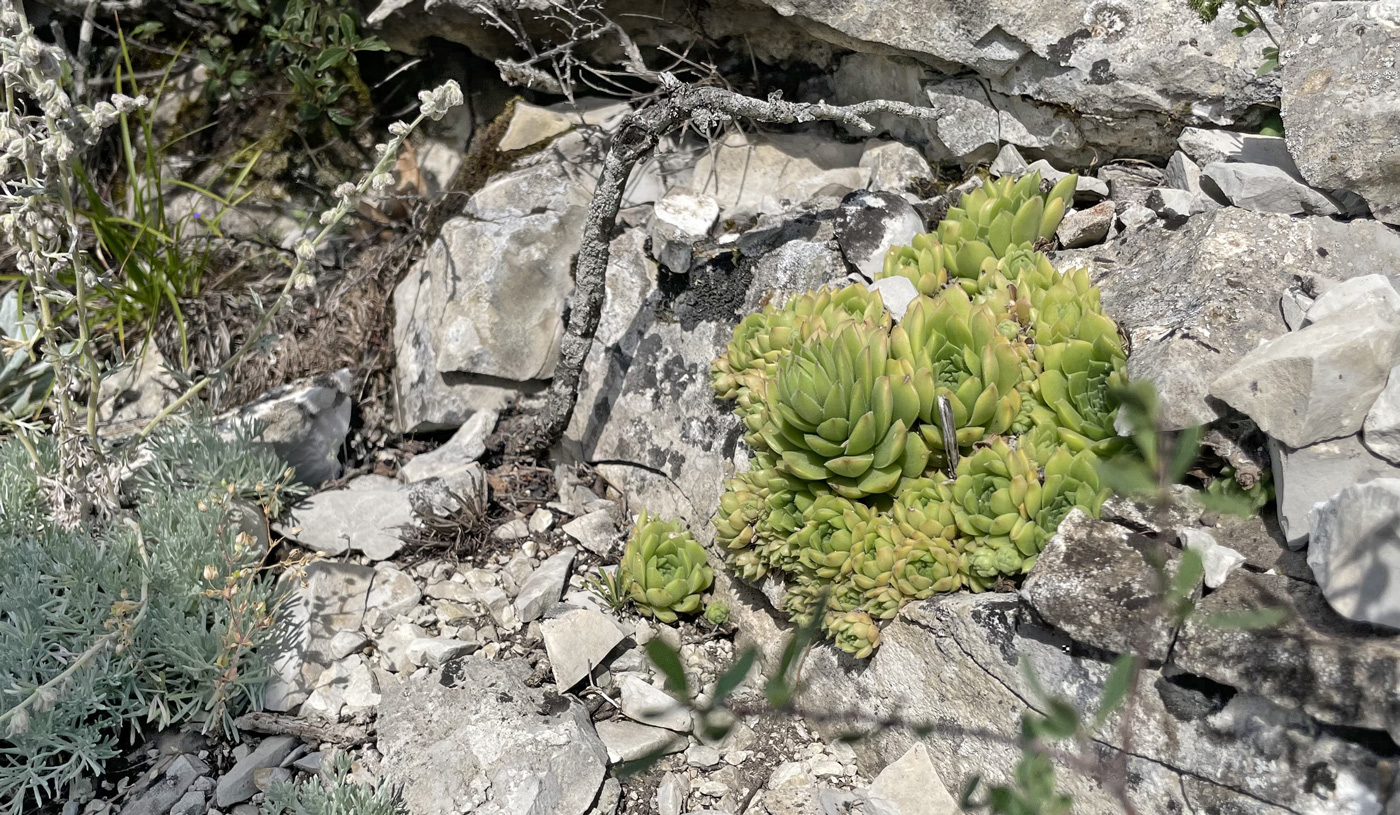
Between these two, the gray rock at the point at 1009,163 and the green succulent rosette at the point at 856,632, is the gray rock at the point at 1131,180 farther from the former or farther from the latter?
the green succulent rosette at the point at 856,632

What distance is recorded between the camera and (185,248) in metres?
4.89

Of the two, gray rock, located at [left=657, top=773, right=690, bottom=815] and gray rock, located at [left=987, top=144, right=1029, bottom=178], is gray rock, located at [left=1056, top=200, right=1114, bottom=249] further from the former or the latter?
gray rock, located at [left=657, top=773, right=690, bottom=815]

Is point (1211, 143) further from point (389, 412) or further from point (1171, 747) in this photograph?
point (389, 412)

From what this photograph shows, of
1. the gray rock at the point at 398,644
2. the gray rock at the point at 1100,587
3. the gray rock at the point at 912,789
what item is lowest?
the gray rock at the point at 398,644

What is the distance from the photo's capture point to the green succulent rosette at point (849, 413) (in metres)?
2.83

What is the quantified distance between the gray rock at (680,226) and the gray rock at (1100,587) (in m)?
1.95

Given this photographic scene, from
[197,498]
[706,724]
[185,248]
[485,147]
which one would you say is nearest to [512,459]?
[197,498]

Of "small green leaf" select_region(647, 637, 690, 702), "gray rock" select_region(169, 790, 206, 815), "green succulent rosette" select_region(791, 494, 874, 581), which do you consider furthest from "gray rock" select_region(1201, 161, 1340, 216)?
"gray rock" select_region(169, 790, 206, 815)

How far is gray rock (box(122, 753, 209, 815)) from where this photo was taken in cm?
294

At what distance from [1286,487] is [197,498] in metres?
3.59

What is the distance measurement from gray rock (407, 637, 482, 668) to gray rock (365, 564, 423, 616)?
0.84 ft

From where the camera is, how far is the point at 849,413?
284cm

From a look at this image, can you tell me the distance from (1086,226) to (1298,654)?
5.94ft

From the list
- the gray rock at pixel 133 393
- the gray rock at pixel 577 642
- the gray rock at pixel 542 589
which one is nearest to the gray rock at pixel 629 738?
the gray rock at pixel 577 642
